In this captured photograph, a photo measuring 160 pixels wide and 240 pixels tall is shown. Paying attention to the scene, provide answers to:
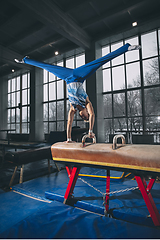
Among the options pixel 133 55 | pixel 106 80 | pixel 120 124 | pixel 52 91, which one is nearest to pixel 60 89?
pixel 52 91

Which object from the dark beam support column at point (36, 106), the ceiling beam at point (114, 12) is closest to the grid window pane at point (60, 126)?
the dark beam support column at point (36, 106)

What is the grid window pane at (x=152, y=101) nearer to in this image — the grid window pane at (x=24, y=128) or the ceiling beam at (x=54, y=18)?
the ceiling beam at (x=54, y=18)

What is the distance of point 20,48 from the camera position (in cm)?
921

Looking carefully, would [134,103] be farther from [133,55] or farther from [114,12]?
[114,12]

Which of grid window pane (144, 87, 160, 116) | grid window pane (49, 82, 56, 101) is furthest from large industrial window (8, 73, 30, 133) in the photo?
grid window pane (144, 87, 160, 116)

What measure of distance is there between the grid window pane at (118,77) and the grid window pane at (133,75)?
27cm

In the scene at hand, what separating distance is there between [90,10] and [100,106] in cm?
425

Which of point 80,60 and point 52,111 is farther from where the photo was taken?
point 52,111

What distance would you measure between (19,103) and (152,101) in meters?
9.53

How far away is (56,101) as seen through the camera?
33.2 ft

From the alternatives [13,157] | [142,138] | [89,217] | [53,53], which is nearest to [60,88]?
[53,53]

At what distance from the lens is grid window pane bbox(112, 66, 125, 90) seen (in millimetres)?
7714

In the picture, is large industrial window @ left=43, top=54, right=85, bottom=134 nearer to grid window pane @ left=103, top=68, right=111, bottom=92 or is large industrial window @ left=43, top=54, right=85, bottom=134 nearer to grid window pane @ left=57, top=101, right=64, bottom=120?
grid window pane @ left=57, top=101, right=64, bottom=120

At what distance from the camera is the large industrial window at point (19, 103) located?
1163 cm
